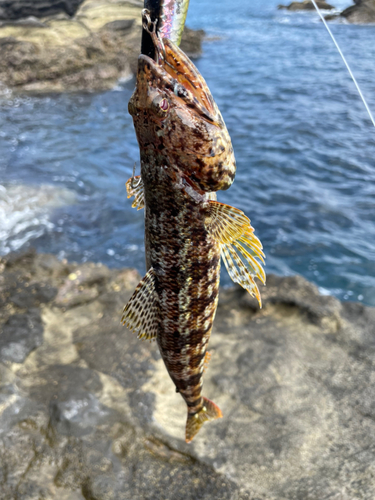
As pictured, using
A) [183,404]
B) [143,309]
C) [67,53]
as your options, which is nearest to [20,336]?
[183,404]

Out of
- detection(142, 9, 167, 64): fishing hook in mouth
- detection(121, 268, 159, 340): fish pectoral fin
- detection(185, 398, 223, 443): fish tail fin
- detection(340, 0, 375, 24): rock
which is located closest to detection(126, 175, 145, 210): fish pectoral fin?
detection(121, 268, 159, 340): fish pectoral fin

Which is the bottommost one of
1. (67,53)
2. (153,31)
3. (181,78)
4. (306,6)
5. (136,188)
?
(67,53)

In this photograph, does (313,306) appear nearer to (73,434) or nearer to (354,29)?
(73,434)

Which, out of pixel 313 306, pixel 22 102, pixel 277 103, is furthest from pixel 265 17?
pixel 313 306

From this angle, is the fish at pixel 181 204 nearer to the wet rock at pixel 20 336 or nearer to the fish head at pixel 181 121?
the fish head at pixel 181 121

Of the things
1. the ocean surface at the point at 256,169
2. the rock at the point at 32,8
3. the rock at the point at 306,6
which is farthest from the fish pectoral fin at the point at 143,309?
the rock at the point at 306,6

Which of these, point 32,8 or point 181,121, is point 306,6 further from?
point 181,121
